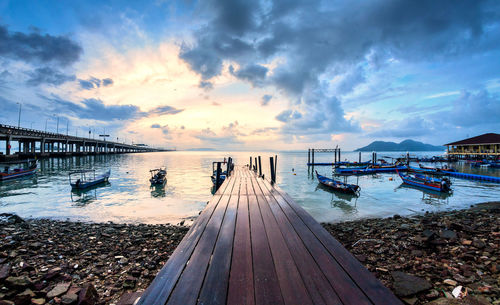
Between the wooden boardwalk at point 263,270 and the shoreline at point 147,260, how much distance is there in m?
2.40

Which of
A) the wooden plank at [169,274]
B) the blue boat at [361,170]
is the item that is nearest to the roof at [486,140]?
the blue boat at [361,170]

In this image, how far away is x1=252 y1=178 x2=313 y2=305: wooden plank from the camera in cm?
221

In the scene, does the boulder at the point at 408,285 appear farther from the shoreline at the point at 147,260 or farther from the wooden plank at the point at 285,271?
the wooden plank at the point at 285,271

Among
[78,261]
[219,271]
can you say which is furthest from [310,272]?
[78,261]

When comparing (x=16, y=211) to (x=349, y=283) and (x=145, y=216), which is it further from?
(x=349, y=283)

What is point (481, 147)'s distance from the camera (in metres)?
60.1

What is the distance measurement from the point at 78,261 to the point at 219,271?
625 centimetres

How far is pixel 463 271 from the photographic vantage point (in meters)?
5.13

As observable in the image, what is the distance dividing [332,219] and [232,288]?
41.2 ft

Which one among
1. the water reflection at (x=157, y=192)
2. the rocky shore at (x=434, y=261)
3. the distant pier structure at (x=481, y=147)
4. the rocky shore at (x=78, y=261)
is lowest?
the water reflection at (x=157, y=192)

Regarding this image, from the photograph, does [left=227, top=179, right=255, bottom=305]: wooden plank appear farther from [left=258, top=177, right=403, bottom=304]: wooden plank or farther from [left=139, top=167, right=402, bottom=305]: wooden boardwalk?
[left=258, top=177, right=403, bottom=304]: wooden plank

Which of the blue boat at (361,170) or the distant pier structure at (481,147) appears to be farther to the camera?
Answer: the distant pier structure at (481,147)

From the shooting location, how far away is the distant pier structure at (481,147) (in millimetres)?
55750

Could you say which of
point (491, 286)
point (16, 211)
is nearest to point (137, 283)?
point (491, 286)
